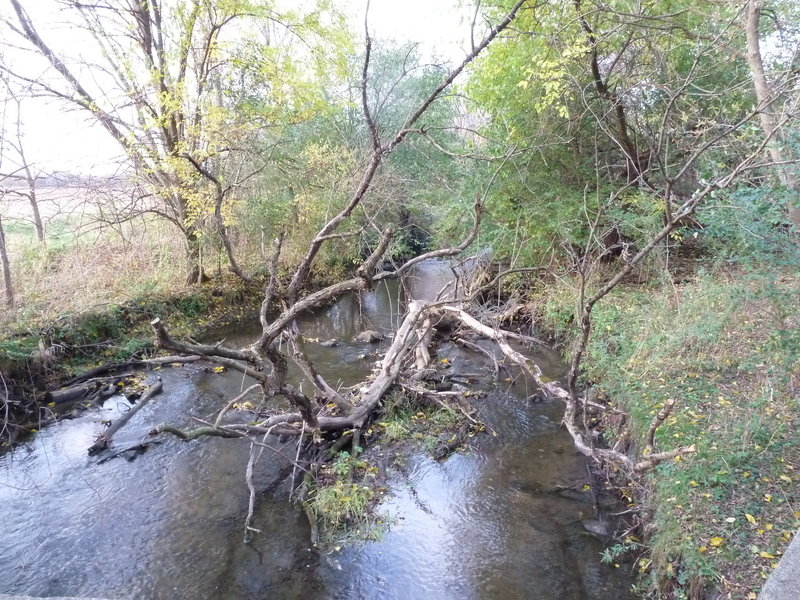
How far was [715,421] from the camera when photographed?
14.8ft

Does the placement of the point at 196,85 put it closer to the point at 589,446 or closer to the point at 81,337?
the point at 81,337

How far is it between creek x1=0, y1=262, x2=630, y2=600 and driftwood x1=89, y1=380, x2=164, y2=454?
126mm

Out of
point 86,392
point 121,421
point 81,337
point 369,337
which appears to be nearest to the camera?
point 121,421

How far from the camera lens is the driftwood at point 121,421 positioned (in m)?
5.95

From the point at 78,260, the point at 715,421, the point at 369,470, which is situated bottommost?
the point at 369,470

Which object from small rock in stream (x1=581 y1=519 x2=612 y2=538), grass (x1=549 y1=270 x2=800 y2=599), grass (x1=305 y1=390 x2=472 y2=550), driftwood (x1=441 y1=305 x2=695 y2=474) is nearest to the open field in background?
grass (x1=305 y1=390 x2=472 y2=550)

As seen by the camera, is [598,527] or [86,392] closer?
[598,527]

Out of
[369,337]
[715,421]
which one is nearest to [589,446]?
[715,421]

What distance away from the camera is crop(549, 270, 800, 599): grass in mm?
3268

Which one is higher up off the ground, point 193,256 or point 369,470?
point 193,256

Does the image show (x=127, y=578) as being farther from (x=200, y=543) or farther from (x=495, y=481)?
(x=495, y=481)

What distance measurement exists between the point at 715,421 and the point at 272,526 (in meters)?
4.34

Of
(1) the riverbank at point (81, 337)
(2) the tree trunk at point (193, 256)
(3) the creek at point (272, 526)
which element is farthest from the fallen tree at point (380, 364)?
(2) the tree trunk at point (193, 256)

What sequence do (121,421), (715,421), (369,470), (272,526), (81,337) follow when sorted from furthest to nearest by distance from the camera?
(81,337) < (121,421) < (369,470) < (272,526) < (715,421)
